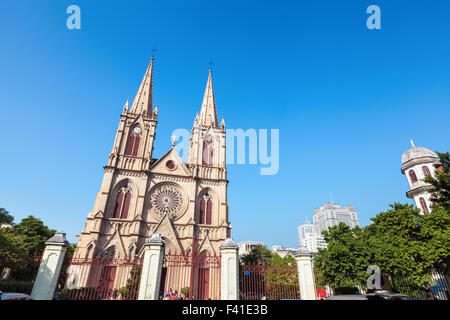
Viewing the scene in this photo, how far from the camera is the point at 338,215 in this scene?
593 ft

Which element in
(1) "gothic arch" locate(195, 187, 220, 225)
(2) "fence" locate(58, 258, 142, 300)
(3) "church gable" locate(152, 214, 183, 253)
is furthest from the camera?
(1) "gothic arch" locate(195, 187, 220, 225)

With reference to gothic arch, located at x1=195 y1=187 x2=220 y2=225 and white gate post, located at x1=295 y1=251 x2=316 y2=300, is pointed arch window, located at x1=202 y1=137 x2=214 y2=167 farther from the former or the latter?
white gate post, located at x1=295 y1=251 x2=316 y2=300

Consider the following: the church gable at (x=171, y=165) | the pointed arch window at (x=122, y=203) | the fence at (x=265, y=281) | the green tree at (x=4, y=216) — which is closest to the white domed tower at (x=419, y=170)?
the fence at (x=265, y=281)

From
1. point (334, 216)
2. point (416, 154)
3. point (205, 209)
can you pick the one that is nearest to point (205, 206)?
point (205, 209)

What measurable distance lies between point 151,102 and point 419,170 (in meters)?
38.3

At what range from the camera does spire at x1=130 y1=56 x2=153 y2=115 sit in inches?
1340

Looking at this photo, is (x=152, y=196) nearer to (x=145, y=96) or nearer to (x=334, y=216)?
(x=145, y=96)

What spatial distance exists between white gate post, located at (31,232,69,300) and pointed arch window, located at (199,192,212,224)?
63.6ft

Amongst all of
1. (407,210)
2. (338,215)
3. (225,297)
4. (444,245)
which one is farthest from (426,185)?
(338,215)

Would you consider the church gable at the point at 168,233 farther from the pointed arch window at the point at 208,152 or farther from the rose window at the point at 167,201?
the pointed arch window at the point at 208,152

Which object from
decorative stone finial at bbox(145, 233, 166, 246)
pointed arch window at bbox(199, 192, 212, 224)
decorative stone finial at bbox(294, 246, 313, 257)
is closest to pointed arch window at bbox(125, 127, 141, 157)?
pointed arch window at bbox(199, 192, 212, 224)

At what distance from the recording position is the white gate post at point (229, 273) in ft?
32.1

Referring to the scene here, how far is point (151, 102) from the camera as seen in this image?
119 feet
